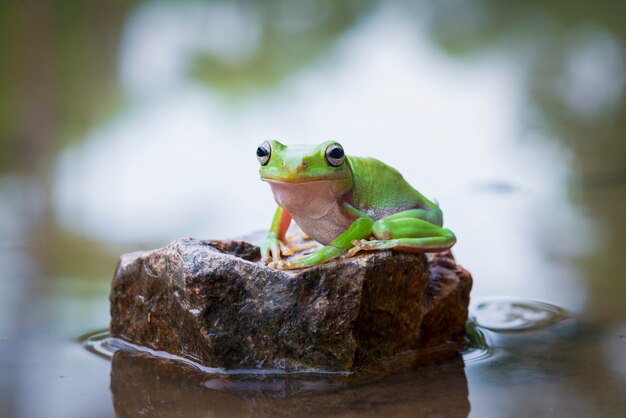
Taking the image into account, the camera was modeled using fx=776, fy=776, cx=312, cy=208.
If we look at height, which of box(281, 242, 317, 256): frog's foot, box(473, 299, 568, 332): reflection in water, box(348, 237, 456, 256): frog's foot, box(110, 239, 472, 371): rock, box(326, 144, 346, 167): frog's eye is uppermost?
box(326, 144, 346, 167): frog's eye

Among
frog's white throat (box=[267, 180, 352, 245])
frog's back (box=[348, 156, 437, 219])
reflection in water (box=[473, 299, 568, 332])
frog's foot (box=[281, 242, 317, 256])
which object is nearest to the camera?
frog's white throat (box=[267, 180, 352, 245])

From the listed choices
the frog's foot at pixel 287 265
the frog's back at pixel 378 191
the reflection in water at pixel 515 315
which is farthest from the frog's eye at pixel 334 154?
the reflection in water at pixel 515 315

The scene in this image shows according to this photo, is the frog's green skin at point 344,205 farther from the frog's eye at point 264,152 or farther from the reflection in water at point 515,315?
the reflection in water at point 515,315

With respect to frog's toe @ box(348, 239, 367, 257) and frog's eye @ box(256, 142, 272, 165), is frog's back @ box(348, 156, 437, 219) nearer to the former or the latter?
frog's toe @ box(348, 239, 367, 257)

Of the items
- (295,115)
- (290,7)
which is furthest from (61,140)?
(290,7)

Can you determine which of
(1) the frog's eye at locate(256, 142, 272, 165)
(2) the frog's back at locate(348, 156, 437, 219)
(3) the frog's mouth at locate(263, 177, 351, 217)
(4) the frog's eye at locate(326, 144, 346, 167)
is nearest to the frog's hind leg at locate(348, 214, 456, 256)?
(2) the frog's back at locate(348, 156, 437, 219)

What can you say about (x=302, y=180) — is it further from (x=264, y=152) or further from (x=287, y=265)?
(x=287, y=265)
